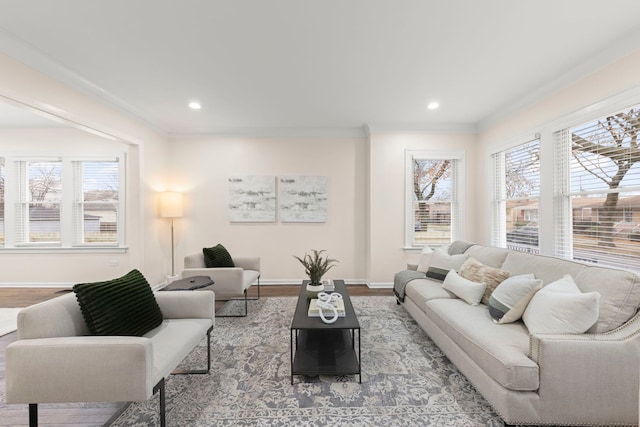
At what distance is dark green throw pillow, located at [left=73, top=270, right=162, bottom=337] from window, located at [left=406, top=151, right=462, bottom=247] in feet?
12.7

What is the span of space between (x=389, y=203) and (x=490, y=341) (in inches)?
114

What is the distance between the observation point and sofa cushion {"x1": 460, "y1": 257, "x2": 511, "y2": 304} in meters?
2.38

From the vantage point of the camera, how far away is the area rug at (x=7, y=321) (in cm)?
280

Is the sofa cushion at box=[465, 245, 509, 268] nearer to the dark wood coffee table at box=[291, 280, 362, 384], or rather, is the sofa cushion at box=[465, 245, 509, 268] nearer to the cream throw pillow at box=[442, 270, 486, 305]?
the cream throw pillow at box=[442, 270, 486, 305]

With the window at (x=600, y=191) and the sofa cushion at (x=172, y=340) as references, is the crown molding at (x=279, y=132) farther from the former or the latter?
the sofa cushion at (x=172, y=340)

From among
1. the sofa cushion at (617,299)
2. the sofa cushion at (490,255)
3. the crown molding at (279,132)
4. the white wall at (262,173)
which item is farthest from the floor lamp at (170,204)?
the sofa cushion at (617,299)

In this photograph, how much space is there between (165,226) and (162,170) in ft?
3.14

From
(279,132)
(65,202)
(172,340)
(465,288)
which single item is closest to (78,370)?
(172,340)

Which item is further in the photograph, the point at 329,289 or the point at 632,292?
the point at 329,289

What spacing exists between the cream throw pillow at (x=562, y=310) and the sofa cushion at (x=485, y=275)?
478mm

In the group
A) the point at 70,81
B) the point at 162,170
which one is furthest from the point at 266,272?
the point at 70,81

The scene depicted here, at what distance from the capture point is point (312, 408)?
171cm

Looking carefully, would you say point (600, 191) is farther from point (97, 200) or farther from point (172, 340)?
point (97, 200)

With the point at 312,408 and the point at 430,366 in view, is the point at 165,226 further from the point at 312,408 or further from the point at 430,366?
the point at 430,366
